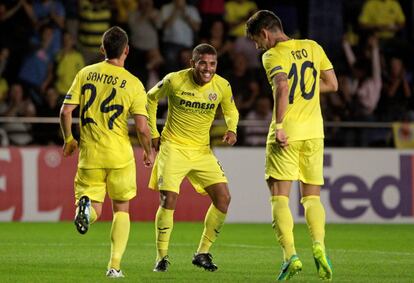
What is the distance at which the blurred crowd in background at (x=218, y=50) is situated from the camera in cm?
1870

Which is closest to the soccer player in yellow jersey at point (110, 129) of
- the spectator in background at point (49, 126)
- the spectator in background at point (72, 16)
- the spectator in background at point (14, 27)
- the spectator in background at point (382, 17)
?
the spectator in background at point (49, 126)

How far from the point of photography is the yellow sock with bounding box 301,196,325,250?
9.33 meters

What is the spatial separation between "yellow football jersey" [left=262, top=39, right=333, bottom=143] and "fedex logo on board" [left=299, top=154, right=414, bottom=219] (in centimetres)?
867

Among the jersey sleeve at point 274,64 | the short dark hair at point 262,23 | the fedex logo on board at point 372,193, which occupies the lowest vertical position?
the fedex logo on board at point 372,193

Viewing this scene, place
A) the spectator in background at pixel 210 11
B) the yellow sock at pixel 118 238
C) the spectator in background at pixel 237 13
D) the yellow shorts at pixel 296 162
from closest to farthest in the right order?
the yellow shorts at pixel 296 162
the yellow sock at pixel 118 238
the spectator in background at pixel 210 11
the spectator in background at pixel 237 13

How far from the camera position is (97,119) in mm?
9648

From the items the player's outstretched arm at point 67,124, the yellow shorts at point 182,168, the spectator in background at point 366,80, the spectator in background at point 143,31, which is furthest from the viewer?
the spectator in background at point 366,80

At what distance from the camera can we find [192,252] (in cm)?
1248

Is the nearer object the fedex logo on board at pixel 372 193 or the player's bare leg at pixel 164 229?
the player's bare leg at pixel 164 229

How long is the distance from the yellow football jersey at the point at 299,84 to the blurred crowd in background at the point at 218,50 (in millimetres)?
8668

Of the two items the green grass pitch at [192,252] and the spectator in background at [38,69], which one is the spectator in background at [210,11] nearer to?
the spectator in background at [38,69]

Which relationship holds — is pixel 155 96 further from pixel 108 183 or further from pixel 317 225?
pixel 317 225

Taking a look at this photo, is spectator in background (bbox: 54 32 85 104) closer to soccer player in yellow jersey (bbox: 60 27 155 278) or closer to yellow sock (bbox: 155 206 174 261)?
yellow sock (bbox: 155 206 174 261)

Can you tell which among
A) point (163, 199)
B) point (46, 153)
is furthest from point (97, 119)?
point (46, 153)
